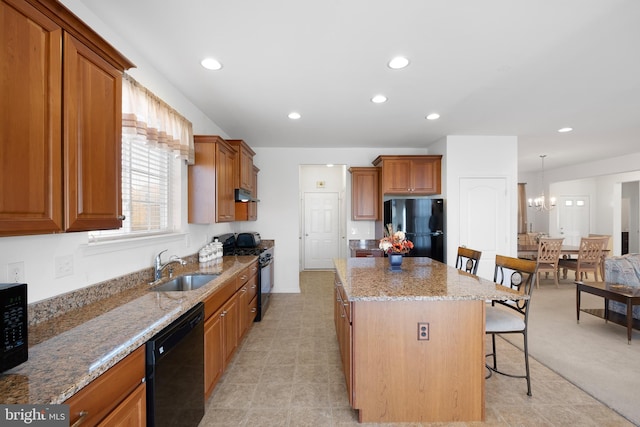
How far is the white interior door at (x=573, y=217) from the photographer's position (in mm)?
8086

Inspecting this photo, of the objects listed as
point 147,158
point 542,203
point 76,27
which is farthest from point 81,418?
point 542,203

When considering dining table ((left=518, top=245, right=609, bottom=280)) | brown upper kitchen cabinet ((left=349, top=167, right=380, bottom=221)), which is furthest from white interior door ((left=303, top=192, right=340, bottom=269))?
dining table ((left=518, top=245, right=609, bottom=280))

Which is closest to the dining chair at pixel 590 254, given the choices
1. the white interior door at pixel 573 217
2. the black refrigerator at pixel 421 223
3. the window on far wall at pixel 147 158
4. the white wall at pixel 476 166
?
the white wall at pixel 476 166

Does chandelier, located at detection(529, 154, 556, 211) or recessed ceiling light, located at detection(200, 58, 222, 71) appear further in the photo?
chandelier, located at detection(529, 154, 556, 211)

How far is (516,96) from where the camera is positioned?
2943 millimetres

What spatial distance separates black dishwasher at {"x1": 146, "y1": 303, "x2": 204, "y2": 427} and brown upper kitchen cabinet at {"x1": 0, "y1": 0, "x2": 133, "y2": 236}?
66 cm

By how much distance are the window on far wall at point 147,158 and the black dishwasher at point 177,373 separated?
883 mm

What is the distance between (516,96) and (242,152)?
10.7 feet

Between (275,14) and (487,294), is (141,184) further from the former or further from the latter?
(487,294)

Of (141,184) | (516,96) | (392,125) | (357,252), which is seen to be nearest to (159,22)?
(141,184)

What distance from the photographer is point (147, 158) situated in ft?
7.91

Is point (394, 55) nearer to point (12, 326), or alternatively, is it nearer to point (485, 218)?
point (12, 326)

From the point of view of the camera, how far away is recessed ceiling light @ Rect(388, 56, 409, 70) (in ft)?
7.23

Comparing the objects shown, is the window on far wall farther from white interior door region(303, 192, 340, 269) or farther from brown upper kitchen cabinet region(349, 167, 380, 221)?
white interior door region(303, 192, 340, 269)
